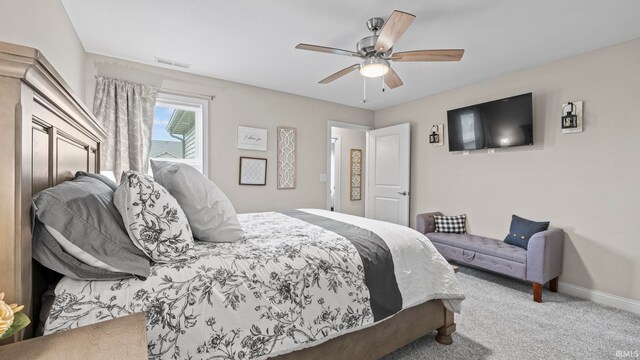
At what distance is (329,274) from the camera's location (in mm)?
1424

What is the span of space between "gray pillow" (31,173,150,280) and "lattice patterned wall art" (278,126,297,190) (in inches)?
119

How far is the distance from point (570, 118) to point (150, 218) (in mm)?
3752

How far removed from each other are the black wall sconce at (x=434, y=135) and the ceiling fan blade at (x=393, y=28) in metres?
2.32

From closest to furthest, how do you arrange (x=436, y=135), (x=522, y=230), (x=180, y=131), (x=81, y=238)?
1. (x=81, y=238)
2. (x=522, y=230)
3. (x=180, y=131)
4. (x=436, y=135)

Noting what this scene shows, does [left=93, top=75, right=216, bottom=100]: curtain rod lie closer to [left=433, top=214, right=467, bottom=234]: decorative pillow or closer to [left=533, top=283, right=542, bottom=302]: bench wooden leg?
[left=433, top=214, right=467, bottom=234]: decorative pillow

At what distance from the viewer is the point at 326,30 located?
237 centimetres

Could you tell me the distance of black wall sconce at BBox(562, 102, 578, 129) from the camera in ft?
9.12

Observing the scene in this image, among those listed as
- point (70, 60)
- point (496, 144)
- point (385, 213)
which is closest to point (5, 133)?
point (70, 60)

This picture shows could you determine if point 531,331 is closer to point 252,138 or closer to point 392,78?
point 392,78

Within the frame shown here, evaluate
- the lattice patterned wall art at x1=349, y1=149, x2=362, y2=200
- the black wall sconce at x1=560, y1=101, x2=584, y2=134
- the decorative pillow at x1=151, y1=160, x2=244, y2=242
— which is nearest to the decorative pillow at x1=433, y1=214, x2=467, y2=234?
the black wall sconce at x1=560, y1=101, x2=584, y2=134

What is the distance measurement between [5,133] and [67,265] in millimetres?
467

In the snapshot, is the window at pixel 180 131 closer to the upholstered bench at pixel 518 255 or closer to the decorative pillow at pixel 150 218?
the decorative pillow at pixel 150 218

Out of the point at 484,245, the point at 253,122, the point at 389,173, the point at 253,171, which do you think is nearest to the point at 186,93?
the point at 253,122

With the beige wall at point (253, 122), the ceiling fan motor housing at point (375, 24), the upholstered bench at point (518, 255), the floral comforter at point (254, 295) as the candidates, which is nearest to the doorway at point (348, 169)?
the beige wall at point (253, 122)
